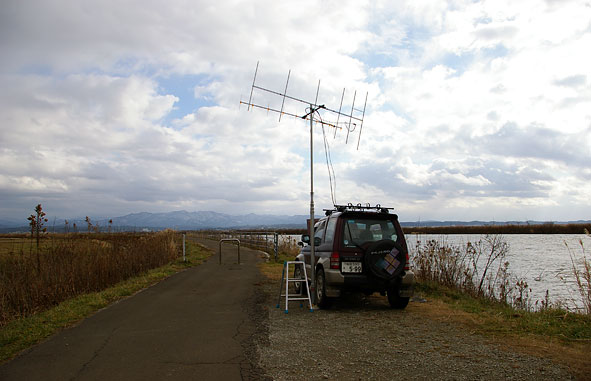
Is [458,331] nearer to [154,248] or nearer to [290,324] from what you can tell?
[290,324]

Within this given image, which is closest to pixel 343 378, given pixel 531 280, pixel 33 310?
pixel 33 310

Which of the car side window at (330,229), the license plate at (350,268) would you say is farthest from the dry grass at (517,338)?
the car side window at (330,229)

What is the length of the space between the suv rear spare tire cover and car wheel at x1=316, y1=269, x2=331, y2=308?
1.02 meters

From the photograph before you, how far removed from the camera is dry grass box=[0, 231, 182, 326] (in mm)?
9406

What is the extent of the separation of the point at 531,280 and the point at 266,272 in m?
10.8

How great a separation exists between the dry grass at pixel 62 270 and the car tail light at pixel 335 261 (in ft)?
20.8

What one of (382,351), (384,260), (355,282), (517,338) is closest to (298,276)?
(355,282)

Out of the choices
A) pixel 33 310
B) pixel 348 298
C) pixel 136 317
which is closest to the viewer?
pixel 136 317

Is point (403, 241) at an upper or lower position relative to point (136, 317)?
upper

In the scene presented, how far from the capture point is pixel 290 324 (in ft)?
A: 24.4

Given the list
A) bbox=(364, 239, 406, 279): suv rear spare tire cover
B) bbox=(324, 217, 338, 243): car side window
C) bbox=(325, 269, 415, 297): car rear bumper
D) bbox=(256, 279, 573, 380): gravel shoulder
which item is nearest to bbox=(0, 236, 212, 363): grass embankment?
bbox=(256, 279, 573, 380): gravel shoulder

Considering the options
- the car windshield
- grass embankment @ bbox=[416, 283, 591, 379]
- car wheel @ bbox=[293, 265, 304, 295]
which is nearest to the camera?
grass embankment @ bbox=[416, 283, 591, 379]

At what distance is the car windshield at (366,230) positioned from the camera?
8.62m

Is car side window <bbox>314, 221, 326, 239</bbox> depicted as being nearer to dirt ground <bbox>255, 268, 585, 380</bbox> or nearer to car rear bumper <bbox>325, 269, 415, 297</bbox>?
car rear bumper <bbox>325, 269, 415, 297</bbox>
